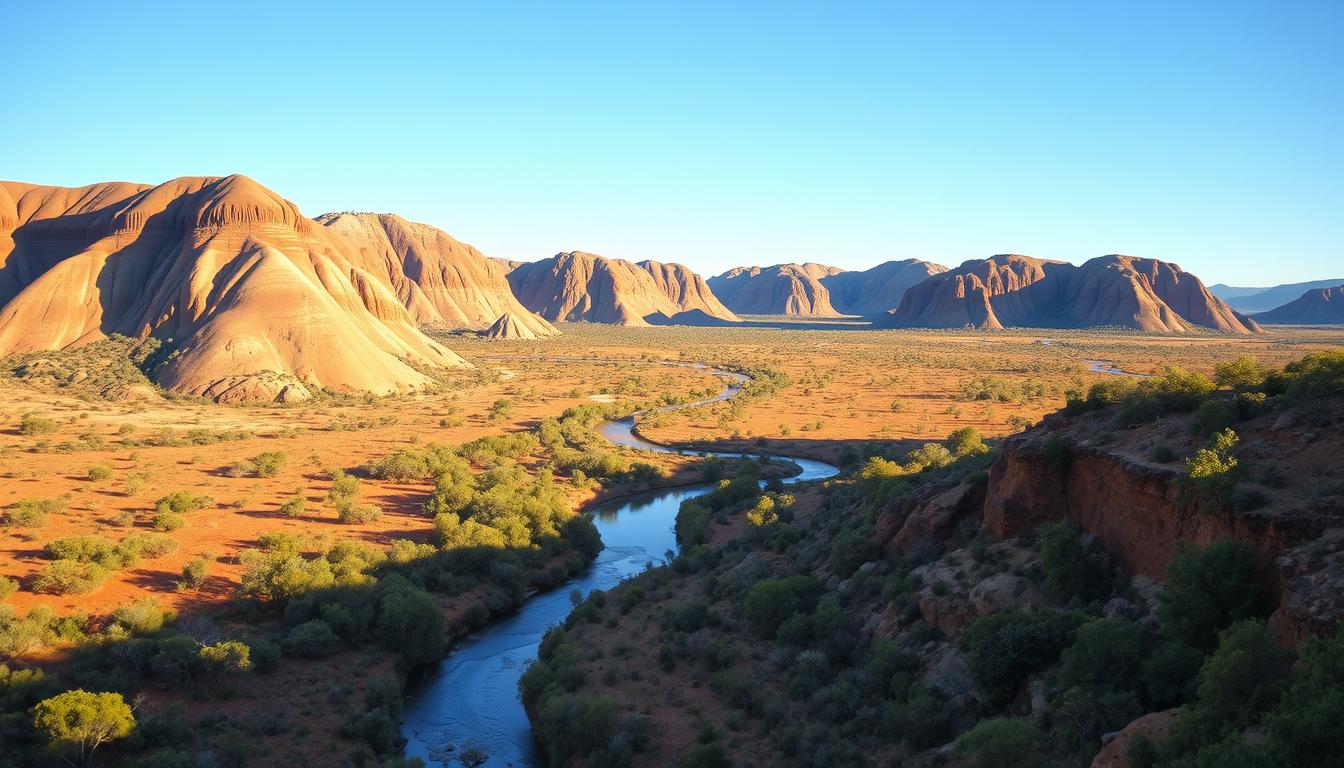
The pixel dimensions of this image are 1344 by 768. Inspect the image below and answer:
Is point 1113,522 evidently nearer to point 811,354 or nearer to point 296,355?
point 296,355

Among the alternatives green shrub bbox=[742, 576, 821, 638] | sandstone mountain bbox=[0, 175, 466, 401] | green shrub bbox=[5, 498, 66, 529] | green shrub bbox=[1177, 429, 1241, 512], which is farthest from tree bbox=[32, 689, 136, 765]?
sandstone mountain bbox=[0, 175, 466, 401]

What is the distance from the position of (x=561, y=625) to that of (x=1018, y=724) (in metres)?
14.7

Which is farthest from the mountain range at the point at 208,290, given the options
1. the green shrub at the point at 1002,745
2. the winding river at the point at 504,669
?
the green shrub at the point at 1002,745

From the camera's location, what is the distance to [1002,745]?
1164 centimetres

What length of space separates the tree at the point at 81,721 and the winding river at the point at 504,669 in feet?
19.1

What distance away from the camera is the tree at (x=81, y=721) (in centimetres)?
1484

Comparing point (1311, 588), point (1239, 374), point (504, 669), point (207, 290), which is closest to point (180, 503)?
point (504, 669)

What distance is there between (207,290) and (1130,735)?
258ft

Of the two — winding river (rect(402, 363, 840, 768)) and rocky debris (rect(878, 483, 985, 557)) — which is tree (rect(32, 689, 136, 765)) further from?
rocky debris (rect(878, 483, 985, 557))

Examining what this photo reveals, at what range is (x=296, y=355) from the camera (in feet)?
221

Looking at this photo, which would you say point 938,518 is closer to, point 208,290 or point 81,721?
point 81,721

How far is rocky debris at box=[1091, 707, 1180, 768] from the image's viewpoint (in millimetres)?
10078

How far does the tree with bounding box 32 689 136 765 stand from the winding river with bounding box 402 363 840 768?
19.1 ft

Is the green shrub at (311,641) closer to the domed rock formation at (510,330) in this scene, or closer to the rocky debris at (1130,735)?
the rocky debris at (1130,735)
